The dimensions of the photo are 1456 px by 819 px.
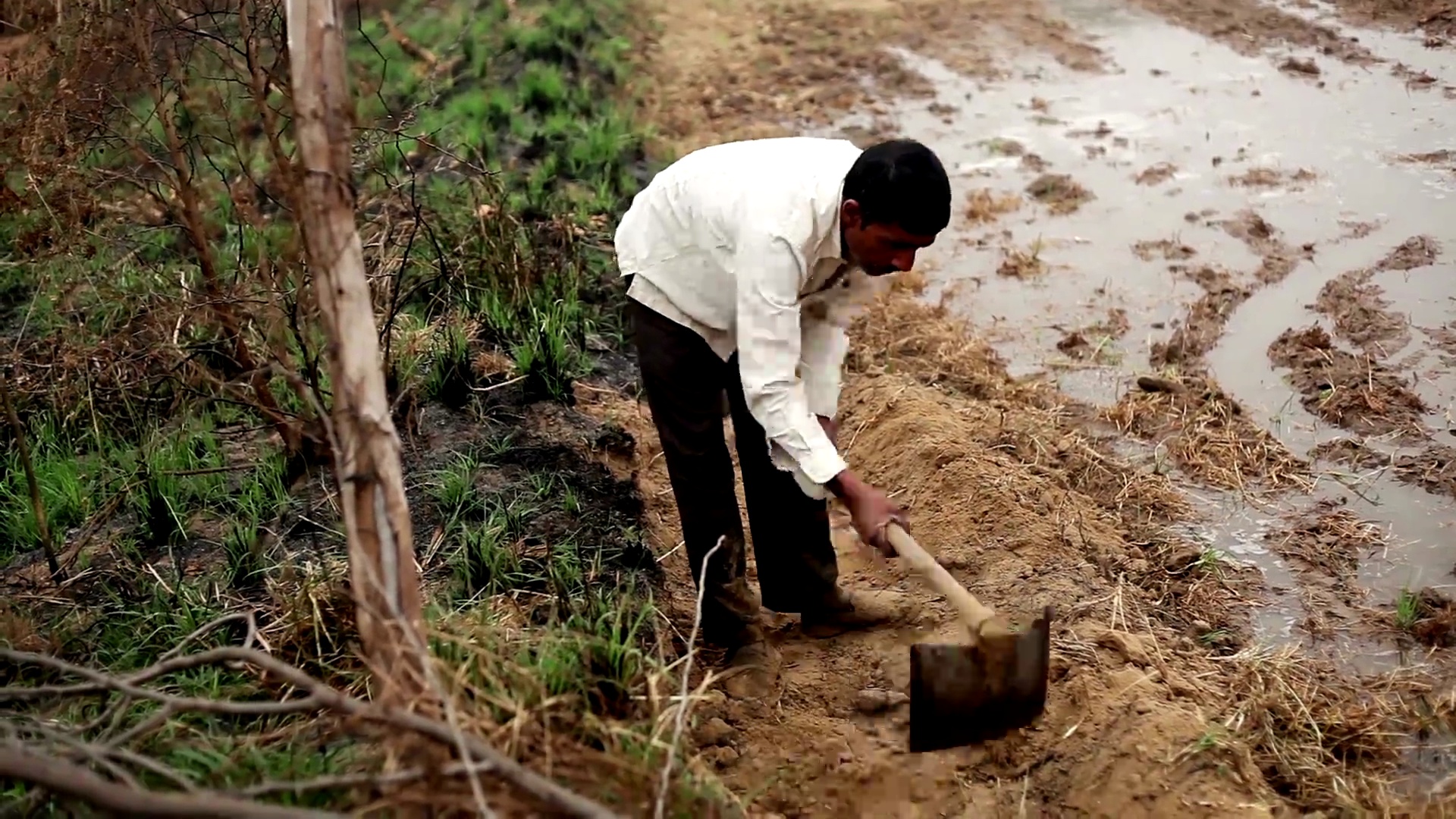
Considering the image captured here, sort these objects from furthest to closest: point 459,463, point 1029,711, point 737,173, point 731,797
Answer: point 459,463 < point 1029,711 < point 737,173 < point 731,797

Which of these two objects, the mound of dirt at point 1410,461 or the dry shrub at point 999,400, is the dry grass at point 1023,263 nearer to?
the dry shrub at point 999,400

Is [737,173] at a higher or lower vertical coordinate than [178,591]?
higher

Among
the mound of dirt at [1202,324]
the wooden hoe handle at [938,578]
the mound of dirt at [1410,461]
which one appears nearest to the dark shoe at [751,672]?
the wooden hoe handle at [938,578]

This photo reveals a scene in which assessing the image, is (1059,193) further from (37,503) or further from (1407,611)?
(37,503)

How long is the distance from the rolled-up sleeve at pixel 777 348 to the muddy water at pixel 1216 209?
1732 mm

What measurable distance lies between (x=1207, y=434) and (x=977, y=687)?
2.02 metres

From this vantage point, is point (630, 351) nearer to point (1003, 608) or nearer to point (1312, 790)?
point (1003, 608)

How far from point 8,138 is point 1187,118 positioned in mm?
6405

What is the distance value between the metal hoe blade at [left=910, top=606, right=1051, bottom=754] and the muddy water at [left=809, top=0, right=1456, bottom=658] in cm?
103

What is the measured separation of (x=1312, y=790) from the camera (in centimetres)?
275

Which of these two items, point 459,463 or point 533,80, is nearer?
point 459,463

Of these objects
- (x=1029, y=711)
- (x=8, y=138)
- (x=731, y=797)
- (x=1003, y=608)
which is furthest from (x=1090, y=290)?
(x=8, y=138)

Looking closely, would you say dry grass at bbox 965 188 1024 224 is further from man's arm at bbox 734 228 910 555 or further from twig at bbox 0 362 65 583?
twig at bbox 0 362 65 583

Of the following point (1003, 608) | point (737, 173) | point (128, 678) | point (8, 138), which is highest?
point (737, 173)
